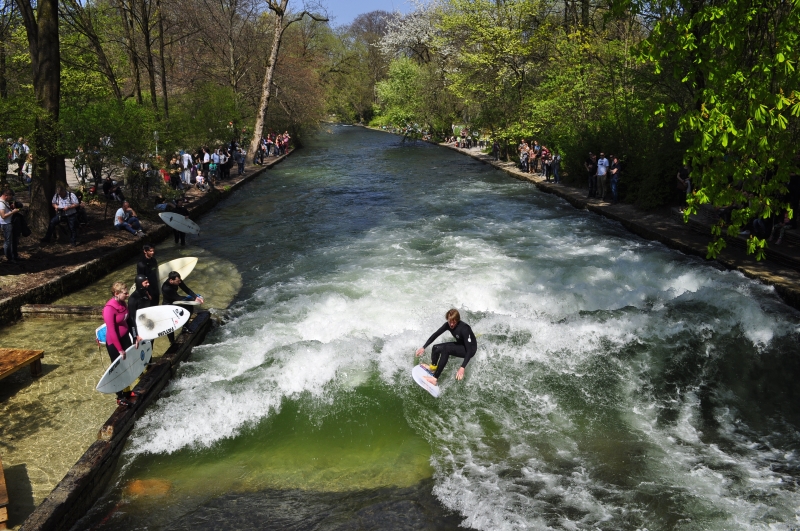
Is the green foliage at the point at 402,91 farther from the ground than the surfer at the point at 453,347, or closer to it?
farther from the ground

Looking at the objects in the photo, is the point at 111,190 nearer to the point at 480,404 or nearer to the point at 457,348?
the point at 457,348

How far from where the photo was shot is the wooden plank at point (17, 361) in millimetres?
7945

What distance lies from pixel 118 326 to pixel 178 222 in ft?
28.9

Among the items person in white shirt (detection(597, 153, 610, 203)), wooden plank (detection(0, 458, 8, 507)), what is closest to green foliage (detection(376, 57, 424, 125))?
person in white shirt (detection(597, 153, 610, 203))

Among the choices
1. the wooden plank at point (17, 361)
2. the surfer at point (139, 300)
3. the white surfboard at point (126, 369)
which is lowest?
the wooden plank at point (17, 361)

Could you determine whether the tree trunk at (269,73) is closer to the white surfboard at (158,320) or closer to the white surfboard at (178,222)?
the white surfboard at (178,222)

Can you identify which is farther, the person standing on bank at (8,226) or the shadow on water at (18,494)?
the person standing on bank at (8,226)

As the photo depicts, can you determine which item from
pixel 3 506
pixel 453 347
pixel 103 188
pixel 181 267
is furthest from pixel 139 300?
pixel 103 188

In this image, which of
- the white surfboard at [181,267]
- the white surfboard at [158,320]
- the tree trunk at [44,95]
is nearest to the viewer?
the white surfboard at [158,320]

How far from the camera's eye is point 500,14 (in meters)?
31.7

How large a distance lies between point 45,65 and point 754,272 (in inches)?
612

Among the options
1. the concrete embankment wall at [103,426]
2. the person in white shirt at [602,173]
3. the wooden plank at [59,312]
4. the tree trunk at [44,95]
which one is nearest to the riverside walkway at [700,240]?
the person in white shirt at [602,173]

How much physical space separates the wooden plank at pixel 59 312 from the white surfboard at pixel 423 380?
237 inches

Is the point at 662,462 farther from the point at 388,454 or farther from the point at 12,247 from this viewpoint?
the point at 12,247
